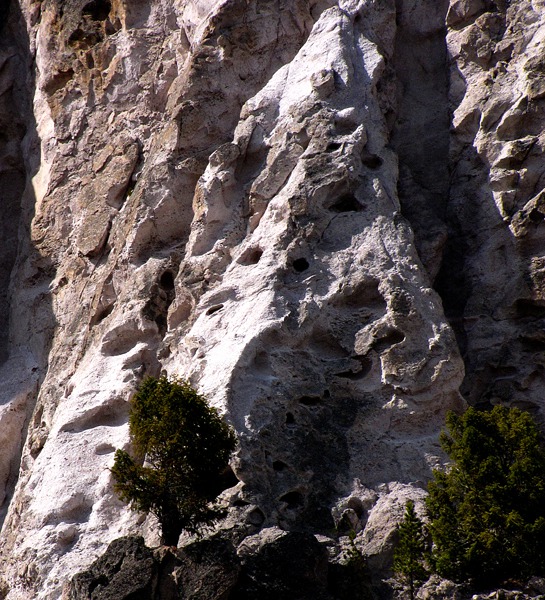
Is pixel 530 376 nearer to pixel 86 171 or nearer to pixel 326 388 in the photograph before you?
pixel 326 388

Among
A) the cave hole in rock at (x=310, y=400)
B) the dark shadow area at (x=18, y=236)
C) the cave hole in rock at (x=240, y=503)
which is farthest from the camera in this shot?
the dark shadow area at (x=18, y=236)

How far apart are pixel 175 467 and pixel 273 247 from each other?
439 cm

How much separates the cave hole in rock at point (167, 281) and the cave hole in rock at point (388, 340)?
3.80 m

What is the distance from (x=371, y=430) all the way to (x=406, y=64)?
902 centimetres

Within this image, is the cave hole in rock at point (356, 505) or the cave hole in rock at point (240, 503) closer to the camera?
the cave hole in rock at point (240, 503)

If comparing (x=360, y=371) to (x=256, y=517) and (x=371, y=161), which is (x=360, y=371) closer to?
(x=256, y=517)

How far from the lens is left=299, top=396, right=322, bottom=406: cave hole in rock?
12688 millimetres

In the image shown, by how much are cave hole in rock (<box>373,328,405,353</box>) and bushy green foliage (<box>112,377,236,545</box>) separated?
3.14m

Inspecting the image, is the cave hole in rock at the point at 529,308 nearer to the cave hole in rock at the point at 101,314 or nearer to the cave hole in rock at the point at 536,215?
the cave hole in rock at the point at 536,215

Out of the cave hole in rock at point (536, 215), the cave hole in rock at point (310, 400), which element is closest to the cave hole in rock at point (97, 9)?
the cave hole in rock at point (536, 215)

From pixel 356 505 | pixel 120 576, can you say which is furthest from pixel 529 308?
pixel 120 576

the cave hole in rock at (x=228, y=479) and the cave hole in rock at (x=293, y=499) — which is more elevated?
the cave hole in rock at (x=228, y=479)

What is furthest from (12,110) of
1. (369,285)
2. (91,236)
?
(369,285)

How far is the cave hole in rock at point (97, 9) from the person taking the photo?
20609 millimetres
